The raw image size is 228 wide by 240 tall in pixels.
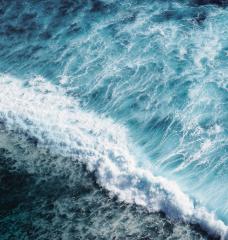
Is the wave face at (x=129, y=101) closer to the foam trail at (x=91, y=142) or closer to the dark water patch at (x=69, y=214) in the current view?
the foam trail at (x=91, y=142)

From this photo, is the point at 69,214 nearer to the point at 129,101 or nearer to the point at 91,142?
the point at 91,142

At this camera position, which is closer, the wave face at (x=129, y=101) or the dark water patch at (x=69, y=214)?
the dark water patch at (x=69, y=214)

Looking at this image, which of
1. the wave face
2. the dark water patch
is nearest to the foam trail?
the wave face

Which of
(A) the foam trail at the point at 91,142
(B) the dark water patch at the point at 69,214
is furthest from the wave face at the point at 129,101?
(B) the dark water patch at the point at 69,214

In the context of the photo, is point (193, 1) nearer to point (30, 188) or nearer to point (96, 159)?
point (96, 159)

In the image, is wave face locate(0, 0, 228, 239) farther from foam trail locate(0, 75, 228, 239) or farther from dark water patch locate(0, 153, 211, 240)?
dark water patch locate(0, 153, 211, 240)

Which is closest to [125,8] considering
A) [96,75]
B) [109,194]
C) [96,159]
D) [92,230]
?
[96,75]
